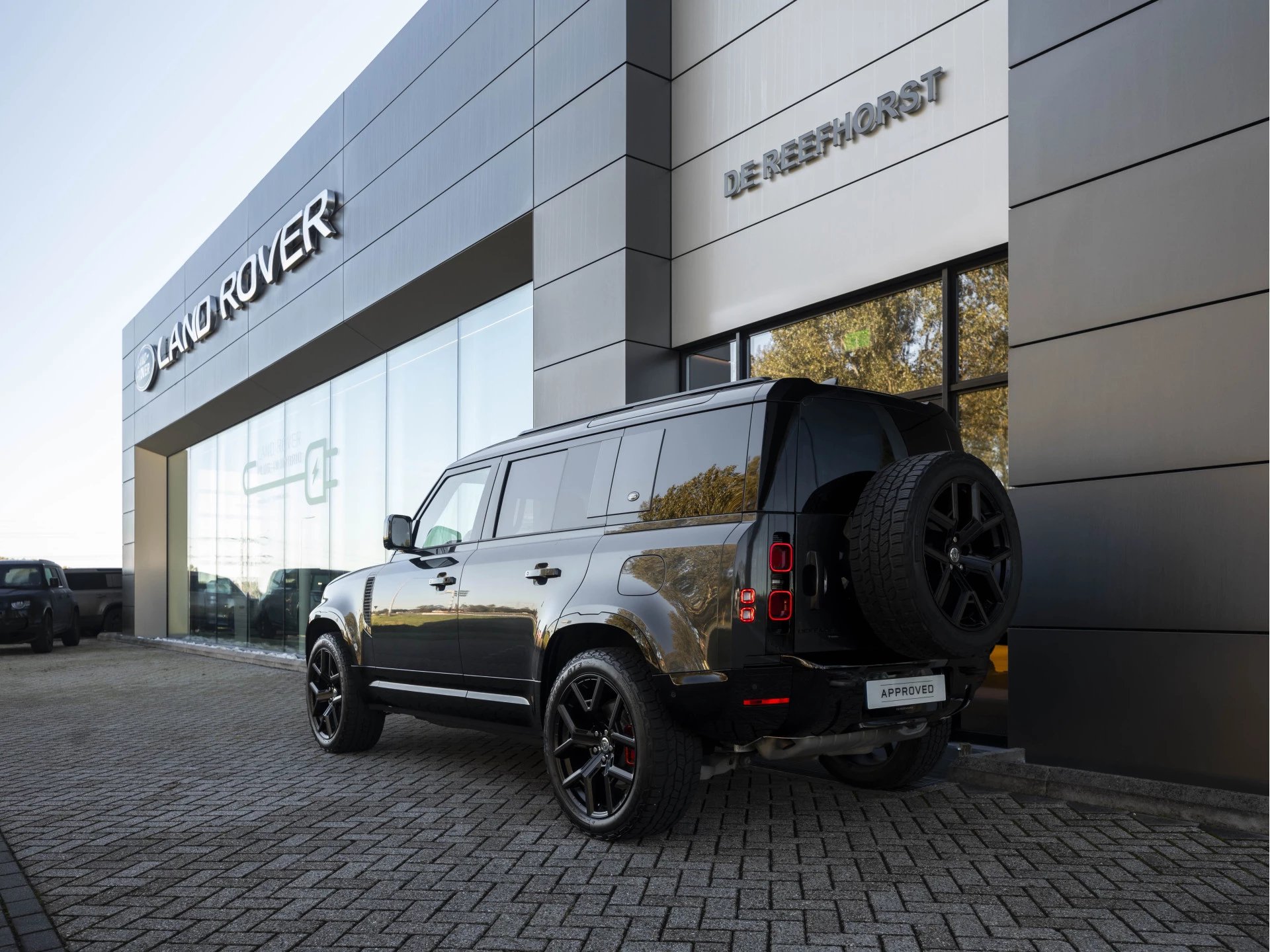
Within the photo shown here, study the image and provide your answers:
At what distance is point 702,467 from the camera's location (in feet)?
15.5

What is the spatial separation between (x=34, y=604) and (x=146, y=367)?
7.10 m

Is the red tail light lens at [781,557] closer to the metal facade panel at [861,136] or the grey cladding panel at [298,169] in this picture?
the metal facade panel at [861,136]

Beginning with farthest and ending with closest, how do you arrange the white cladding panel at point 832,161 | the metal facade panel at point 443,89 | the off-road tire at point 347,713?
the metal facade panel at point 443,89 → the white cladding panel at point 832,161 → the off-road tire at point 347,713

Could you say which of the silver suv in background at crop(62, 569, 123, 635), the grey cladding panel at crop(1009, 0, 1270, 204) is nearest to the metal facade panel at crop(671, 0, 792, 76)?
the grey cladding panel at crop(1009, 0, 1270, 204)

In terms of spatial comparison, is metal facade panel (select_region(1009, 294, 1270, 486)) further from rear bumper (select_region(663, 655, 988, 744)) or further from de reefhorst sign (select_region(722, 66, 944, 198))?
de reefhorst sign (select_region(722, 66, 944, 198))

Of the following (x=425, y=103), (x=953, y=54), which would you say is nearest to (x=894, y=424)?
(x=953, y=54)

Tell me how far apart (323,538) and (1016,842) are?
43.8 ft

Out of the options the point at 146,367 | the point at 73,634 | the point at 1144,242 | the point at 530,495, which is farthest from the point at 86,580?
the point at 1144,242

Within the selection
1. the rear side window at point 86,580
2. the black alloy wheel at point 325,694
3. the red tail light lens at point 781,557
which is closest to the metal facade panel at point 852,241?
the red tail light lens at point 781,557

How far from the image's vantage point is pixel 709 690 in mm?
4336

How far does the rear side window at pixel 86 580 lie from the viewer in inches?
971

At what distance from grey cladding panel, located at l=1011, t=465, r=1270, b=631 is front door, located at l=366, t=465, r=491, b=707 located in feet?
10.7

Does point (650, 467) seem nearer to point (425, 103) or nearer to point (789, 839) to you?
point (789, 839)

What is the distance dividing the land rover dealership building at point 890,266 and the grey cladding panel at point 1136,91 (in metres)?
0.02
